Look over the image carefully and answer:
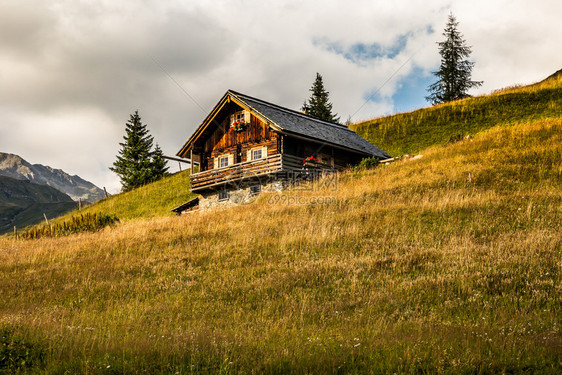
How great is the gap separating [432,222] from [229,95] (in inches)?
802

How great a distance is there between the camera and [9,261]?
1588 centimetres

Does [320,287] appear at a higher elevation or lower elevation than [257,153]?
lower

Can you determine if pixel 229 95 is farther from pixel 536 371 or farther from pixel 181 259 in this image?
pixel 536 371

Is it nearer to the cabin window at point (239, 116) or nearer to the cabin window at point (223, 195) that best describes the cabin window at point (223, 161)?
the cabin window at point (223, 195)

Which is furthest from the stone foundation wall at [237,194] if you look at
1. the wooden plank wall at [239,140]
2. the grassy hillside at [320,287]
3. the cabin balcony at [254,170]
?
the grassy hillside at [320,287]

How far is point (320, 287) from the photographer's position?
34.4 ft

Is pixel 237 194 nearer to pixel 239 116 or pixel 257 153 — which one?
pixel 257 153

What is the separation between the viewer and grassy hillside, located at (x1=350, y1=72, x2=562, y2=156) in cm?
3997

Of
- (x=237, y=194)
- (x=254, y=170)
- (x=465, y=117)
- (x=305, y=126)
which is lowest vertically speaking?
(x=237, y=194)

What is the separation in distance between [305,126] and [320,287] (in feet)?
75.5

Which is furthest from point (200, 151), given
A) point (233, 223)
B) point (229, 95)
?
point (233, 223)

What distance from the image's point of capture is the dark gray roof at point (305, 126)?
29.6 metres

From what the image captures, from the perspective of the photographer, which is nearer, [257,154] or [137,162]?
[257,154]

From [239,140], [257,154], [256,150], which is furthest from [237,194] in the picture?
[239,140]
